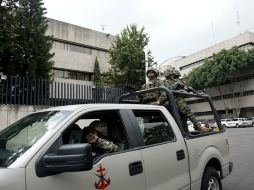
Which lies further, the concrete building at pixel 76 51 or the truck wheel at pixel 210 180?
the concrete building at pixel 76 51

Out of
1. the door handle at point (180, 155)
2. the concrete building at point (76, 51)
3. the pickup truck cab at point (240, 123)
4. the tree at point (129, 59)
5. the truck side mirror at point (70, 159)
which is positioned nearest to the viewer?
the truck side mirror at point (70, 159)

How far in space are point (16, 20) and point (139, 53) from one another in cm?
1307

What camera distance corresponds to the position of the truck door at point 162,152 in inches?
142

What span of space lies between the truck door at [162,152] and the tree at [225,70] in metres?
47.5

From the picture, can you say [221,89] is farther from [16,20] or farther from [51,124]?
[51,124]

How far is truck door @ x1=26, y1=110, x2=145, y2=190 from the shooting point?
8.41ft

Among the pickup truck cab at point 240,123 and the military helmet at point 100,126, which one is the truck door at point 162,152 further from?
the pickup truck cab at point 240,123

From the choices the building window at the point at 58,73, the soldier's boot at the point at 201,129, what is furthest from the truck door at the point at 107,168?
the building window at the point at 58,73

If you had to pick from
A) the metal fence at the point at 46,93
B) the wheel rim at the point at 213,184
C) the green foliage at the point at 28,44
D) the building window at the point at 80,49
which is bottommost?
the wheel rim at the point at 213,184

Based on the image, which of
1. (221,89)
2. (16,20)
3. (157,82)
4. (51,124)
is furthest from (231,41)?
(51,124)

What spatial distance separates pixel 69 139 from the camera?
340 cm

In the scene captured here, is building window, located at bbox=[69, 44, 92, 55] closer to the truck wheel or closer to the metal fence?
the metal fence

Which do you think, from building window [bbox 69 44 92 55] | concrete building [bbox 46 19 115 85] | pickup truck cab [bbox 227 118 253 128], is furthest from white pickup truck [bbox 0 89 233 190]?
pickup truck cab [bbox 227 118 253 128]

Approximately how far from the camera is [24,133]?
3.15 m
